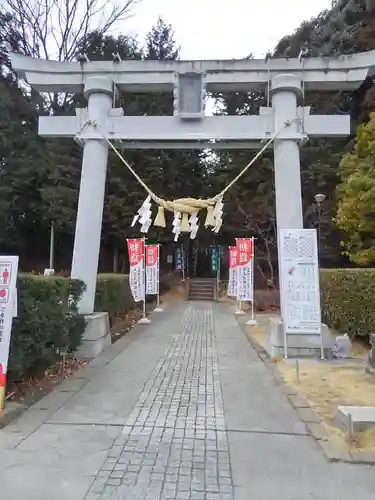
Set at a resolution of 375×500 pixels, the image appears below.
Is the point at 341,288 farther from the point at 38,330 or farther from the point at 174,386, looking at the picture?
the point at 38,330

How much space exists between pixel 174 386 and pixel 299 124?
5.85 metres

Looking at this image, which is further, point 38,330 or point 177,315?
point 177,315

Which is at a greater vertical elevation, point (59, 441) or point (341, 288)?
point (341, 288)

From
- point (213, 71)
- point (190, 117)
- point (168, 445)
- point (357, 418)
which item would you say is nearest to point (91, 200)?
point (190, 117)

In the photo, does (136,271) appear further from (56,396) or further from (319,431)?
(319,431)

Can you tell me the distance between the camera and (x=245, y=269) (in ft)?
63.8

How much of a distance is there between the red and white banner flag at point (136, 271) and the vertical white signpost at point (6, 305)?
1219 cm

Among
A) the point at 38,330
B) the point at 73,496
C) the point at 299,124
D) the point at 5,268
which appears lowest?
the point at 73,496

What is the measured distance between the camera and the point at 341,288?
1086cm

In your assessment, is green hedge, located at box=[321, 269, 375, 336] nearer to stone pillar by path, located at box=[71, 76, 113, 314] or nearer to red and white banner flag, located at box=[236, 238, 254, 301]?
stone pillar by path, located at box=[71, 76, 113, 314]

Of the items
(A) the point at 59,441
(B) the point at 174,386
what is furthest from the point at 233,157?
(A) the point at 59,441

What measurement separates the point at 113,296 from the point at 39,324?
8390mm

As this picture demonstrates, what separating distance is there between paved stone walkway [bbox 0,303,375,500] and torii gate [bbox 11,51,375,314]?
3468 millimetres

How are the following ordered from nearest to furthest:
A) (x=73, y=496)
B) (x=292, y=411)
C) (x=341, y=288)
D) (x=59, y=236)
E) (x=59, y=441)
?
(x=73, y=496) < (x=59, y=441) < (x=292, y=411) < (x=341, y=288) < (x=59, y=236)
